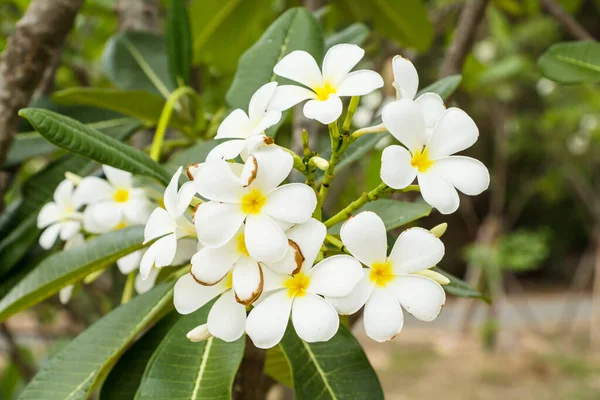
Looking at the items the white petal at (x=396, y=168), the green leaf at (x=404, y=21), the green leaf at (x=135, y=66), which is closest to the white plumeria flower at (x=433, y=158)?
the white petal at (x=396, y=168)

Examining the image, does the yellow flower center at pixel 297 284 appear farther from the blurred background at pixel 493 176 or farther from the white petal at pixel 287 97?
the blurred background at pixel 493 176

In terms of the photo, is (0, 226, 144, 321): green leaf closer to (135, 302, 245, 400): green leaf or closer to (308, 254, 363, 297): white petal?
(135, 302, 245, 400): green leaf

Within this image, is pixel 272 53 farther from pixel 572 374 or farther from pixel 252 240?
pixel 572 374

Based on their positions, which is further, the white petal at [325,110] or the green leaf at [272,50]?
the green leaf at [272,50]

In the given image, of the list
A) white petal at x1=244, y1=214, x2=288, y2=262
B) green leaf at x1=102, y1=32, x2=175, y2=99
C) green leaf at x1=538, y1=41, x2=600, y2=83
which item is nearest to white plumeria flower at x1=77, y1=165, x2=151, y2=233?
white petal at x1=244, y1=214, x2=288, y2=262

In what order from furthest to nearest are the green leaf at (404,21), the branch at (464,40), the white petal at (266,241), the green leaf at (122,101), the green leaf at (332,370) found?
the green leaf at (404,21) → the branch at (464,40) → the green leaf at (122,101) → the green leaf at (332,370) → the white petal at (266,241)

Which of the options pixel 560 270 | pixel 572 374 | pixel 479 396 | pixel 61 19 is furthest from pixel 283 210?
pixel 560 270
